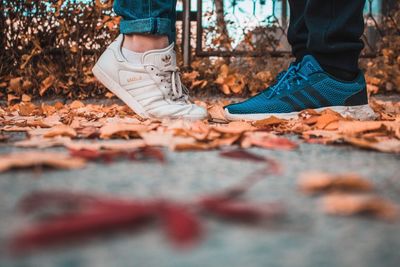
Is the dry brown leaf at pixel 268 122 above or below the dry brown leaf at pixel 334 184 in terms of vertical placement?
below

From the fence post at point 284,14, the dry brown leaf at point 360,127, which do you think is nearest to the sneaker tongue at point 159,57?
the dry brown leaf at point 360,127

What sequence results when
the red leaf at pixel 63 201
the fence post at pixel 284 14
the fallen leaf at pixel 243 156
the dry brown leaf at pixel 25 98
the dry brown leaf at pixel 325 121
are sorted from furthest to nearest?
the fence post at pixel 284 14
the dry brown leaf at pixel 25 98
the dry brown leaf at pixel 325 121
the fallen leaf at pixel 243 156
the red leaf at pixel 63 201

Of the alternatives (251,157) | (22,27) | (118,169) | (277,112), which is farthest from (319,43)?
(22,27)

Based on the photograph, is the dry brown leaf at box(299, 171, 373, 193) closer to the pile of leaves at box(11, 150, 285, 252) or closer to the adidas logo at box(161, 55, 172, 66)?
the pile of leaves at box(11, 150, 285, 252)

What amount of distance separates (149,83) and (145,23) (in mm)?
195

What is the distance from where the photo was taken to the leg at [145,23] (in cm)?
149

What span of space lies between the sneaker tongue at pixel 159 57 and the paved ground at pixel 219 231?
0.85 meters

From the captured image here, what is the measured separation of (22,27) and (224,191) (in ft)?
8.33

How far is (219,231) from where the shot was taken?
17.6 inches

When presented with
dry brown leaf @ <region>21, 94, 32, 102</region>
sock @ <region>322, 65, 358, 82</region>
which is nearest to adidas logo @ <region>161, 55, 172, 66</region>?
sock @ <region>322, 65, 358, 82</region>

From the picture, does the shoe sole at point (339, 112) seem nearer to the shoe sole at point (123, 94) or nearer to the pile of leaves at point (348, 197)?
the shoe sole at point (123, 94)

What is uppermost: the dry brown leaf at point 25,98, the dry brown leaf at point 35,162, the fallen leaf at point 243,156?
the dry brown leaf at point 35,162

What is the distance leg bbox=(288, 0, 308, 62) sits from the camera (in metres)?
1.61

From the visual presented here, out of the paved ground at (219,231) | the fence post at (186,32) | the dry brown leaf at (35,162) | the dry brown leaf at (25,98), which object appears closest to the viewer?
the paved ground at (219,231)
